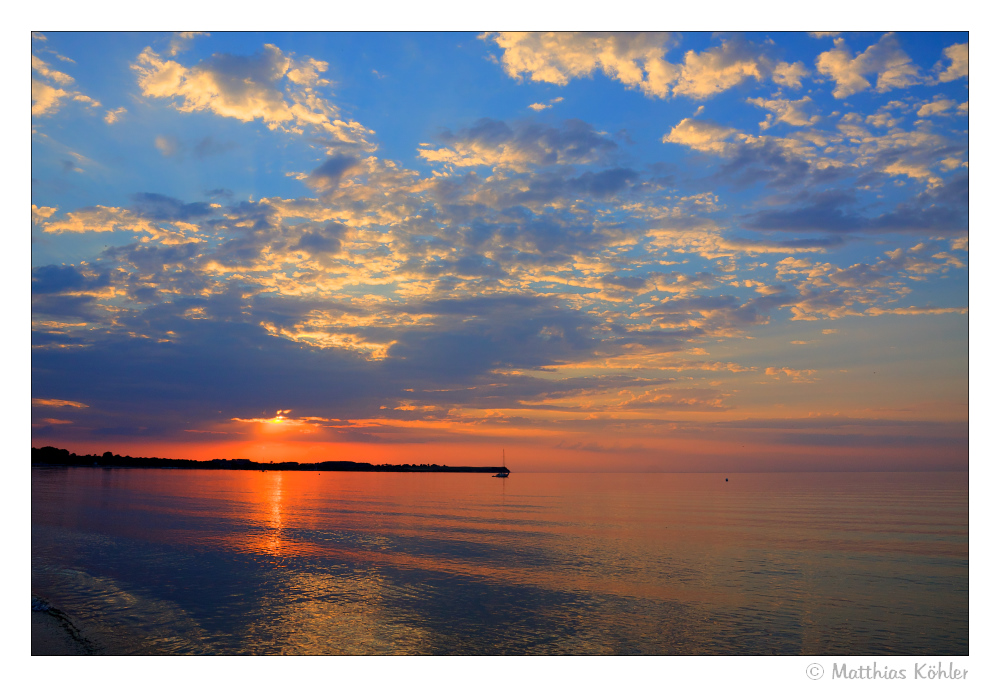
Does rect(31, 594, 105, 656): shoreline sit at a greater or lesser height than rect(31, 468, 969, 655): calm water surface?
greater

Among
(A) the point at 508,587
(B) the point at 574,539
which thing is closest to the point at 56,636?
(A) the point at 508,587

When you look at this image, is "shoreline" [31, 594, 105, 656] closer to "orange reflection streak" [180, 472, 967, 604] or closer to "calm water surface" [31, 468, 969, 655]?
"calm water surface" [31, 468, 969, 655]

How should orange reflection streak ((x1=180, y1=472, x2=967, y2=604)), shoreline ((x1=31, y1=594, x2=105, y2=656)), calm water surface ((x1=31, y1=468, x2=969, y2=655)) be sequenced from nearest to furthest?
shoreline ((x1=31, y1=594, x2=105, y2=656)), calm water surface ((x1=31, y1=468, x2=969, y2=655)), orange reflection streak ((x1=180, y1=472, x2=967, y2=604))

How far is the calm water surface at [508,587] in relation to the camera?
22828mm

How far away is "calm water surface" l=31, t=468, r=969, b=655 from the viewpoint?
2283cm

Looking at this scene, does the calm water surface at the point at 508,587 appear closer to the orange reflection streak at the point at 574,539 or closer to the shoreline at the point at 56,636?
the orange reflection streak at the point at 574,539

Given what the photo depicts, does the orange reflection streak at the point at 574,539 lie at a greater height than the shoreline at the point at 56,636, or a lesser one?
lesser

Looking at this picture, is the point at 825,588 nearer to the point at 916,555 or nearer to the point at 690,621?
the point at 690,621

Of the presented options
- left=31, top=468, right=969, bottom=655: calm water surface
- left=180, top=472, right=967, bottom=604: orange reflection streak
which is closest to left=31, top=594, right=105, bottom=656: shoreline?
left=31, top=468, right=969, bottom=655: calm water surface

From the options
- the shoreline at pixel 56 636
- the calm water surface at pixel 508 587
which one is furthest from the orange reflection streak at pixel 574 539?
the shoreline at pixel 56 636

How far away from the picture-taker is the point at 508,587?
31.7 m

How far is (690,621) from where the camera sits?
2503 centimetres

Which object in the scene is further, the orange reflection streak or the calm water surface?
the orange reflection streak

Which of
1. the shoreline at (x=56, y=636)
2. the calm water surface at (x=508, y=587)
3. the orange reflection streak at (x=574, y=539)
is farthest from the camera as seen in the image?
the orange reflection streak at (x=574, y=539)
